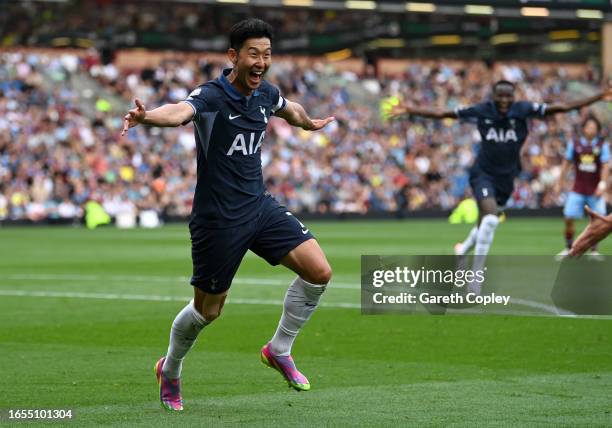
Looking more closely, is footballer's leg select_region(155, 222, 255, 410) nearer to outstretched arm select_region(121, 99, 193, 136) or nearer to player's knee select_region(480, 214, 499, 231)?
outstretched arm select_region(121, 99, 193, 136)

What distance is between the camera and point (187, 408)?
8016 millimetres

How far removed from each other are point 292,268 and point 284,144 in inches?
1446

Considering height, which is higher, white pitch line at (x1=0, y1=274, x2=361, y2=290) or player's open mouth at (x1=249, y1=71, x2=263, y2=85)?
player's open mouth at (x1=249, y1=71, x2=263, y2=85)

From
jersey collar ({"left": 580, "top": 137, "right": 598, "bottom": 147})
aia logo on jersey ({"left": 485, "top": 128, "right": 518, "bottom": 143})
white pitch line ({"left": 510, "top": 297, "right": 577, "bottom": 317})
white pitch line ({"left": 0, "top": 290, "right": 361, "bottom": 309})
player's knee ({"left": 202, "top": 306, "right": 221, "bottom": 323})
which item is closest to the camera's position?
player's knee ({"left": 202, "top": 306, "right": 221, "bottom": 323})

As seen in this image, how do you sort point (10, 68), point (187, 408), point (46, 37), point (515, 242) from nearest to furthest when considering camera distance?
point (187, 408) < point (515, 242) < point (10, 68) < point (46, 37)

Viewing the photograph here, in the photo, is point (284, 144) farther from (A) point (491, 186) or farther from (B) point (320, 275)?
(B) point (320, 275)

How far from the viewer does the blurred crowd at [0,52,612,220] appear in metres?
A: 39.6

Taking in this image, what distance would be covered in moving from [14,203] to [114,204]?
11.1ft

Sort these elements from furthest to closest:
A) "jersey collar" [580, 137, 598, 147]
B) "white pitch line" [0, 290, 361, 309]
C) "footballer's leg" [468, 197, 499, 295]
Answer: "jersey collar" [580, 137, 598, 147] < "footballer's leg" [468, 197, 499, 295] < "white pitch line" [0, 290, 361, 309]

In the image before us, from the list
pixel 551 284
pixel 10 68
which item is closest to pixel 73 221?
pixel 10 68

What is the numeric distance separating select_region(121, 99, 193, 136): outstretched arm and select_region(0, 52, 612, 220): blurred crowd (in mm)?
31247

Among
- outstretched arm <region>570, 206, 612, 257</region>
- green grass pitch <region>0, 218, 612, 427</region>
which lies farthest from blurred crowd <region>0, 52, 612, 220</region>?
outstretched arm <region>570, 206, 612, 257</region>

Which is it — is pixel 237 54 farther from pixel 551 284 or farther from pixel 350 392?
pixel 551 284

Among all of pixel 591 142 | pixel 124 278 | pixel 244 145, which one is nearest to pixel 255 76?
pixel 244 145
